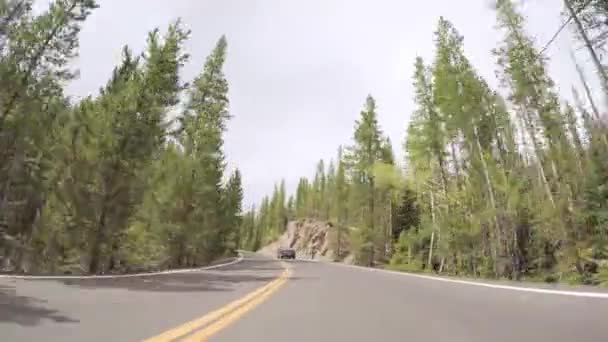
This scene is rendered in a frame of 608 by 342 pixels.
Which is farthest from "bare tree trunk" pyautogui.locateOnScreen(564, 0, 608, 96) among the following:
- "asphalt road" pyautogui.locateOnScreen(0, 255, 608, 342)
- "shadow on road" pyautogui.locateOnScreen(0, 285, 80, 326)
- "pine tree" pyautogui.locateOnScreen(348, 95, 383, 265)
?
"pine tree" pyautogui.locateOnScreen(348, 95, 383, 265)

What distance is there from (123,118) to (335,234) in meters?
49.1

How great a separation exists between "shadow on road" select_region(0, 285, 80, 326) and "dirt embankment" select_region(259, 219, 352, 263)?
5325 cm

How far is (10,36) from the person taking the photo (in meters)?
15.5

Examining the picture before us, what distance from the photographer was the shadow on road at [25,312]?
17.5 feet

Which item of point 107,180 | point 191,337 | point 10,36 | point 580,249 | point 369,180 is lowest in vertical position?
point 191,337

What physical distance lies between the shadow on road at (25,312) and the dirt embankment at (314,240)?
175 feet

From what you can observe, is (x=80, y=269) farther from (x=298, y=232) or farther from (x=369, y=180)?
(x=298, y=232)

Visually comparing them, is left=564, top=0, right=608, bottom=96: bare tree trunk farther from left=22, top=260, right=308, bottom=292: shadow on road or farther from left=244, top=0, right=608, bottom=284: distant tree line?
left=22, top=260, right=308, bottom=292: shadow on road

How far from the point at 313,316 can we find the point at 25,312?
4.25m

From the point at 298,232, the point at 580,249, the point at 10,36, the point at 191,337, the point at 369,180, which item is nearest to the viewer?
the point at 191,337

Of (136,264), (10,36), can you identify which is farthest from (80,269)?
(10,36)

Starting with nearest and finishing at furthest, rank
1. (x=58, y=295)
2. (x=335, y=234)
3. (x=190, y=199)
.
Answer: (x=58, y=295), (x=190, y=199), (x=335, y=234)

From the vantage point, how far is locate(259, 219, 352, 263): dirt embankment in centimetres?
6256

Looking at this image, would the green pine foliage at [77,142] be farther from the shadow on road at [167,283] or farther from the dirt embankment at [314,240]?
the dirt embankment at [314,240]
